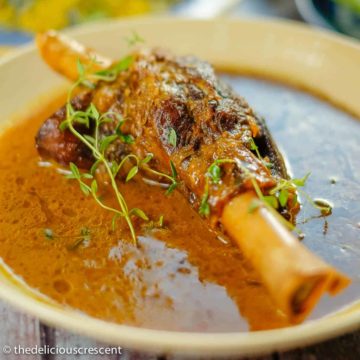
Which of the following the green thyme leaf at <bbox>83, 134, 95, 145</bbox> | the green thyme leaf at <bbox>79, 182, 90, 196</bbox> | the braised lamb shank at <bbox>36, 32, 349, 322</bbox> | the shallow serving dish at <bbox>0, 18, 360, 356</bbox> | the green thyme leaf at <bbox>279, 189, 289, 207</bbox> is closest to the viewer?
the braised lamb shank at <bbox>36, 32, 349, 322</bbox>

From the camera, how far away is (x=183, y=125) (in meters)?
2.50

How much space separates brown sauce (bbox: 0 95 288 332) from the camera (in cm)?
211

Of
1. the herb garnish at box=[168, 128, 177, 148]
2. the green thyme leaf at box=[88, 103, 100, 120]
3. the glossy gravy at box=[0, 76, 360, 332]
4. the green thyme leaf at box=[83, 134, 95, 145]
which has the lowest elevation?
the glossy gravy at box=[0, 76, 360, 332]

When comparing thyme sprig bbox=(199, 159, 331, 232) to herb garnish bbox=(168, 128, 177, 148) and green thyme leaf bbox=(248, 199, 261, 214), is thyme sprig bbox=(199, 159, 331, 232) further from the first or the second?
herb garnish bbox=(168, 128, 177, 148)

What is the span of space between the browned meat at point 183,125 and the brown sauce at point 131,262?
0.57 feet

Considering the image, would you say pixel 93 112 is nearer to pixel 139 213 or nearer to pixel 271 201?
pixel 139 213

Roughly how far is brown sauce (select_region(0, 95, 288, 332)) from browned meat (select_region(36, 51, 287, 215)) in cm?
17

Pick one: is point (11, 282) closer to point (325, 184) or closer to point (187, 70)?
point (187, 70)

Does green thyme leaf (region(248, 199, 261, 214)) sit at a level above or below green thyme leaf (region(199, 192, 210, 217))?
above

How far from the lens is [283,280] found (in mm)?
1820

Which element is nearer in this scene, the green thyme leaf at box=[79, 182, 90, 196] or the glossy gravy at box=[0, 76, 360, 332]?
the glossy gravy at box=[0, 76, 360, 332]

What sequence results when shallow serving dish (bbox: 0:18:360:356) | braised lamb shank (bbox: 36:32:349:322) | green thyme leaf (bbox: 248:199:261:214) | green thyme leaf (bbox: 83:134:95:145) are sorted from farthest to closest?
shallow serving dish (bbox: 0:18:360:356)
green thyme leaf (bbox: 83:134:95:145)
green thyme leaf (bbox: 248:199:261:214)
braised lamb shank (bbox: 36:32:349:322)

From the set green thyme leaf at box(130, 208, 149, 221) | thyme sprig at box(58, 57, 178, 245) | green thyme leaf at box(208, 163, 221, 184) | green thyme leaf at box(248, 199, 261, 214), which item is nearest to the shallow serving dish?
thyme sprig at box(58, 57, 178, 245)

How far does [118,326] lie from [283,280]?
1.81 feet
